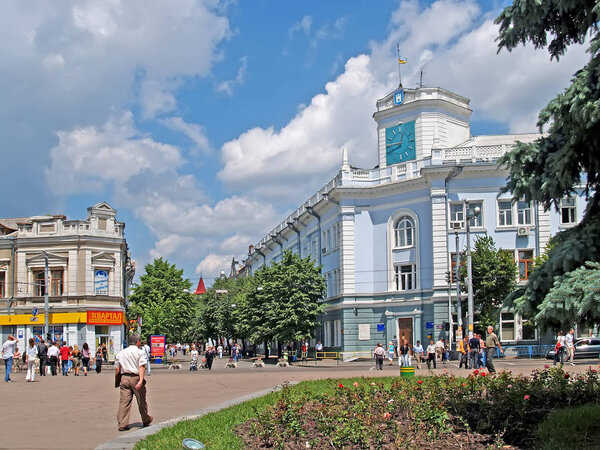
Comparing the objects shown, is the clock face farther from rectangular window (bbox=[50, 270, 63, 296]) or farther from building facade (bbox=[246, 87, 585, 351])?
Answer: rectangular window (bbox=[50, 270, 63, 296])

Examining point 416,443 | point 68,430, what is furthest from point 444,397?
point 68,430

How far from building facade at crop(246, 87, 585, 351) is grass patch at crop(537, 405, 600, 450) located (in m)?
38.3

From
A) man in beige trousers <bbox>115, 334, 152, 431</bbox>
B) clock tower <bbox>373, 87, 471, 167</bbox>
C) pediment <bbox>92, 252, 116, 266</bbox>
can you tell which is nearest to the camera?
man in beige trousers <bbox>115, 334, 152, 431</bbox>

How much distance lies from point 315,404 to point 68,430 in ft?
14.2

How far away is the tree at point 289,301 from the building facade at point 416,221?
7.31 feet

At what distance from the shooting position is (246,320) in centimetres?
6169

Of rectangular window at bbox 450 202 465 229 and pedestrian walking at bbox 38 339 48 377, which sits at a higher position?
rectangular window at bbox 450 202 465 229

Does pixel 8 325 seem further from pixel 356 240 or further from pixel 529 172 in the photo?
pixel 529 172

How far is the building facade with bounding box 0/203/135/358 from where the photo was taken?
57156mm

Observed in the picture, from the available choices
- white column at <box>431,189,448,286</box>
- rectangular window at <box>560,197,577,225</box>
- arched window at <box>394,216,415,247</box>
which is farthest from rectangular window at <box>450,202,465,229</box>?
rectangular window at <box>560,197,577,225</box>

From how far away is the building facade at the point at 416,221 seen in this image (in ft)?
168

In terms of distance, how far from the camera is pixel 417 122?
54562 mm

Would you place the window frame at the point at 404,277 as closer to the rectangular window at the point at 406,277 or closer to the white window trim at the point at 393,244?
the rectangular window at the point at 406,277

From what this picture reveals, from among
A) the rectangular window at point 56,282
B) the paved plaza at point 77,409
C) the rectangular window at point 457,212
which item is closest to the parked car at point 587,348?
the rectangular window at point 457,212
